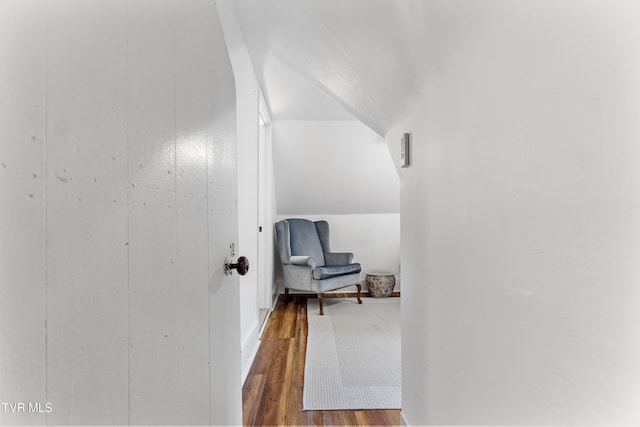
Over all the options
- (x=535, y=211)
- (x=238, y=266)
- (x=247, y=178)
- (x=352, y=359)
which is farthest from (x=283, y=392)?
(x=535, y=211)

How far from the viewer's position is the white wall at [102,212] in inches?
11.5

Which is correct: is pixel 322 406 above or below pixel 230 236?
below

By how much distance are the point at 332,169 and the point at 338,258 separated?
1105 mm

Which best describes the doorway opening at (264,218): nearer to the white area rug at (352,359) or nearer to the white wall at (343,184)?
the white wall at (343,184)

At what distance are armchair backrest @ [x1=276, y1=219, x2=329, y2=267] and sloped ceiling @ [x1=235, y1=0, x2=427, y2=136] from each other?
77.1 inches

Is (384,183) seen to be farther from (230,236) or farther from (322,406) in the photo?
(230,236)

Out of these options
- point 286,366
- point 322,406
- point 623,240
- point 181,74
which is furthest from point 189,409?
point 286,366

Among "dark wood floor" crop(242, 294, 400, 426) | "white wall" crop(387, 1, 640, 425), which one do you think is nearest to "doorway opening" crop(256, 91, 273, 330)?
"dark wood floor" crop(242, 294, 400, 426)

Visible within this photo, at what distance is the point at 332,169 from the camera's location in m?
3.81

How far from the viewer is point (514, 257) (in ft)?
2.04

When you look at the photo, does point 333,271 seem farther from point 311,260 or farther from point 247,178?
point 247,178

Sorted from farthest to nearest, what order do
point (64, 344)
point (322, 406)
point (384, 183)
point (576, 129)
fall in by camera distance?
1. point (384, 183)
2. point (322, 406)
3. point (576, 129)
4. point (64, 344)

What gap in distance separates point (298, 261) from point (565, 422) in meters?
3.01

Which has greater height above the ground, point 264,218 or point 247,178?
point 247,178
